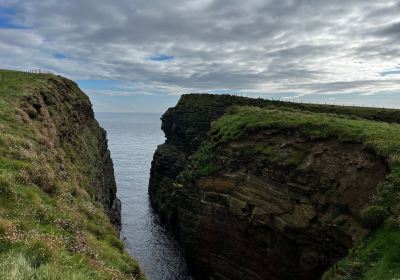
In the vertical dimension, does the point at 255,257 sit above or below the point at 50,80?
Answer: below

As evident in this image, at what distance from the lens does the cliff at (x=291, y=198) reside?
2548 cm

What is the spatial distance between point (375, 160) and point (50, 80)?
38.8 m

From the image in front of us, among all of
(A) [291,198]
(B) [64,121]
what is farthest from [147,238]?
(A) [291,198]

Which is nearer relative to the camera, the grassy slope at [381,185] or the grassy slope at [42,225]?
the grassy slope at [42,225]

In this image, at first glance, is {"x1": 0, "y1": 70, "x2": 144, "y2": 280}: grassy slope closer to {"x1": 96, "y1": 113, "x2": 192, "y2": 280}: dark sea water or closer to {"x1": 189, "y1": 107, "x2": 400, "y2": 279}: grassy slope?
{"x1": 189, "y1": 107, "x2": 400, "y2": 279}: grassy slope

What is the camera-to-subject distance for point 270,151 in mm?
40000

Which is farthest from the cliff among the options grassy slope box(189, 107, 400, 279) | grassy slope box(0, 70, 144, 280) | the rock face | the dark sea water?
grassy slope box(0, 70, 144, 280)

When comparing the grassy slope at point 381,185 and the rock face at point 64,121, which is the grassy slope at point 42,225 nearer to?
the rock face at point 64,121

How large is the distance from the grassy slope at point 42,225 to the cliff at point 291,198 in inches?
547

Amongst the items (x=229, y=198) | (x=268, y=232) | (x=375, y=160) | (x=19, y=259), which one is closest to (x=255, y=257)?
(x=268, y=232)

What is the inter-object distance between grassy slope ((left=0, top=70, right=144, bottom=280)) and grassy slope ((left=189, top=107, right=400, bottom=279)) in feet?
41.0

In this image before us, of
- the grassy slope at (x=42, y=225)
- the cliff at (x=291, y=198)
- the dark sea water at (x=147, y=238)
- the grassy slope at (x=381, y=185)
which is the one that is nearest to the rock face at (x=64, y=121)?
the grassy slope at (x=42, y=225)

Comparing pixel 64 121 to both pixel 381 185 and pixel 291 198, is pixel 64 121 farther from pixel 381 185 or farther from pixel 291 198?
pixel 381 185

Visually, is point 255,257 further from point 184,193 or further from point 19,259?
point 19,259
